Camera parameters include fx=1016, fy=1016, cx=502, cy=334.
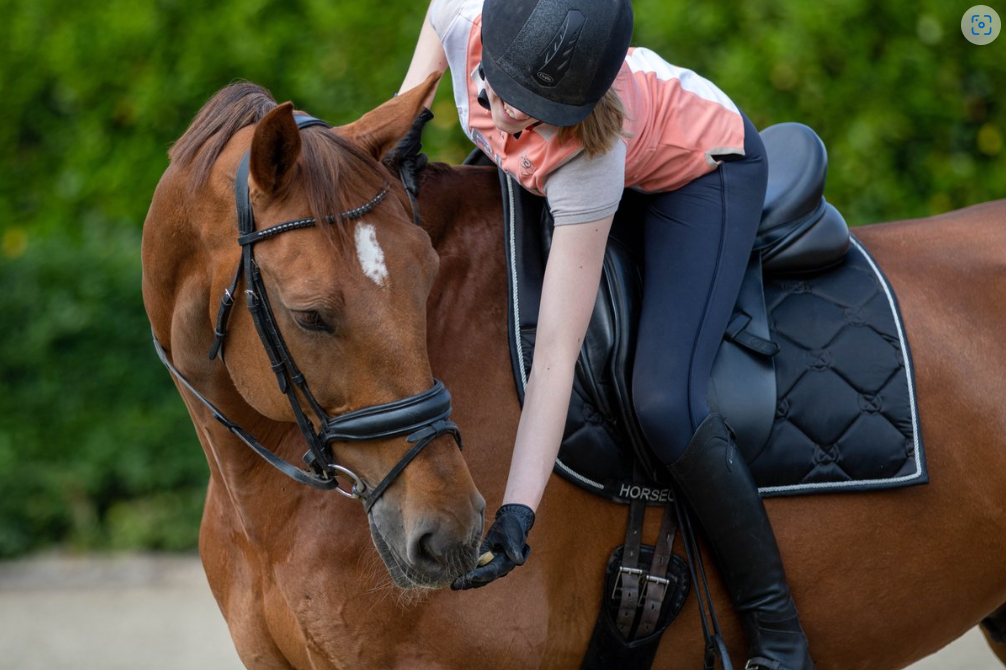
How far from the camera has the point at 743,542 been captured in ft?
7.93

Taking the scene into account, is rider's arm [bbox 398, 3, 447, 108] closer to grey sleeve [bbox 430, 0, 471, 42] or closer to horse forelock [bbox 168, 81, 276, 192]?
grey sleeve [bbox 430, 0, 471, 42]

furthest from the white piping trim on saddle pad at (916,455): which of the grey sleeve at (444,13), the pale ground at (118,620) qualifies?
the pale ground at (118,620)

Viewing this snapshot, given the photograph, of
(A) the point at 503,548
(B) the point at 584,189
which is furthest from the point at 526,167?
(A) the point at 503,548

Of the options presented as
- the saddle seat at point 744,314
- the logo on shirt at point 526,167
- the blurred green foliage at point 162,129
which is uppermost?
the logo on shirt at point 526,167

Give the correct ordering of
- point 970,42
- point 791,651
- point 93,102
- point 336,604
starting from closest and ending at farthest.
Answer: point 336,604 < point 791,651 < point 970,42 < point 93,102

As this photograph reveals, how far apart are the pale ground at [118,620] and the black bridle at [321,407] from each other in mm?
3149

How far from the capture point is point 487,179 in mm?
2613

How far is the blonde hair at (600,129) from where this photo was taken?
2.13 m

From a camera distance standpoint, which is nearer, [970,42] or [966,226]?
[966,226]

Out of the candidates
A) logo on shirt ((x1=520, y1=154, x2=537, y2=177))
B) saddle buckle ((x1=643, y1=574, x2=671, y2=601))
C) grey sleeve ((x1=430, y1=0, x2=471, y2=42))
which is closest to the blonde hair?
logo on shirt ((x1=520, y1=154, x2=537, y2=177))

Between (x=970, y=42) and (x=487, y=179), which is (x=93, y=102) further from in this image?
(x=970, y=42)

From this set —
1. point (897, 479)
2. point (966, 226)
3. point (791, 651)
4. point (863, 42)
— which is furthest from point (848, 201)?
point (791, 651)

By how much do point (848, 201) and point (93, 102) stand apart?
4.13m
